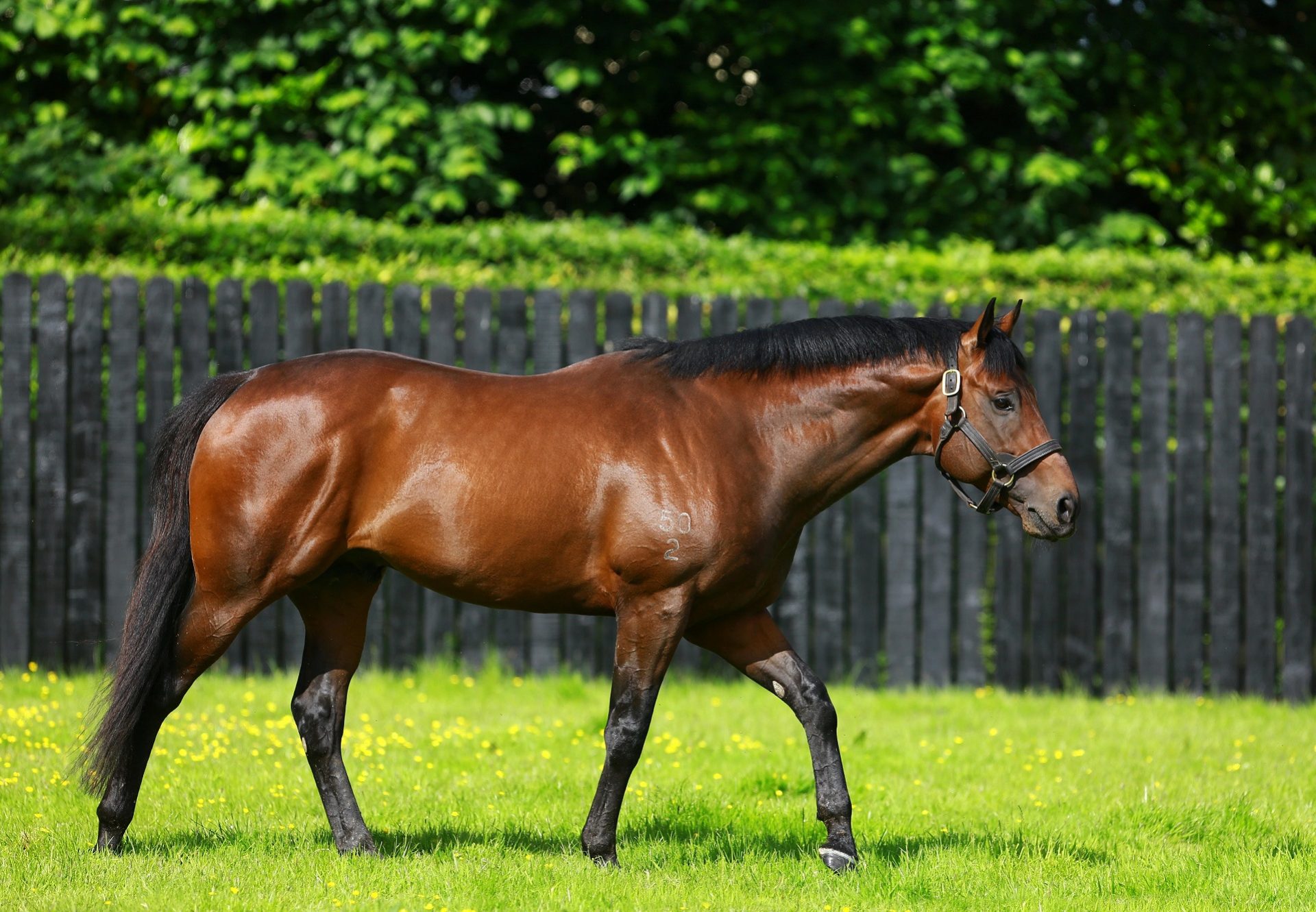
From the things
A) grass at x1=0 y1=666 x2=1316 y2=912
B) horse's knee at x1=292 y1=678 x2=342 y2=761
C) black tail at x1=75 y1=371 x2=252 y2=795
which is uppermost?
black tail at x1=75 y1=371 x2=252 y2=795

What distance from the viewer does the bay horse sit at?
4676 millimetres

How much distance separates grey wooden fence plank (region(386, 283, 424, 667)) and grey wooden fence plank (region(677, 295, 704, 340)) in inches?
64.7

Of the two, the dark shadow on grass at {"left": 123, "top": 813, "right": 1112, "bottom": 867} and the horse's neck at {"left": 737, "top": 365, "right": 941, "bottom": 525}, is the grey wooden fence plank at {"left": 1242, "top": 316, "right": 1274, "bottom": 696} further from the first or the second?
the horse's neck at {"left": 737, "top": 365, "right": 941, "bottom": 525}

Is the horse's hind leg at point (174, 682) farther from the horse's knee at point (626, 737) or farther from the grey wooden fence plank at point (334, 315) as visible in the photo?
the grey wooden fence plank at point (334, 315)

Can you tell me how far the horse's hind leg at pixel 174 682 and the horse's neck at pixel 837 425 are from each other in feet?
6.39

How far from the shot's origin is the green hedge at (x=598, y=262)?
8867 millimetres

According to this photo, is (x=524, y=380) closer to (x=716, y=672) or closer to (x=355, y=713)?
(x=355, y=713)

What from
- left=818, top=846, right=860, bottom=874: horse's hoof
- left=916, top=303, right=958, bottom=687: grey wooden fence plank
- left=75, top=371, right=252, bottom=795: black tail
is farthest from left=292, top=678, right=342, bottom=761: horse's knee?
left=916, top=303, right=958, bottom=687: grey wooden fence plank

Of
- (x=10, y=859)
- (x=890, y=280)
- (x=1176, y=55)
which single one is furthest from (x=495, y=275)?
(x=1176, y=55)

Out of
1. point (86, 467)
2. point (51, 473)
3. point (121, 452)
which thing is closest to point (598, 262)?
point (121, 452)

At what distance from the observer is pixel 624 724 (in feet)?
15.2

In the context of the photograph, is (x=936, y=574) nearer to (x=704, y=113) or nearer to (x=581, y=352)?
(x=581, y=352)

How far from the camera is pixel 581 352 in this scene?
836cm

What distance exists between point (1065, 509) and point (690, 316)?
13.2 feet
